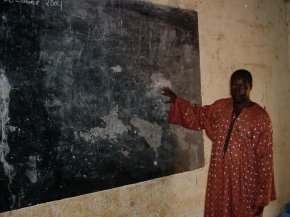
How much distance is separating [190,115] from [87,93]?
98 centimetres

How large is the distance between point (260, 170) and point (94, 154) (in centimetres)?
139

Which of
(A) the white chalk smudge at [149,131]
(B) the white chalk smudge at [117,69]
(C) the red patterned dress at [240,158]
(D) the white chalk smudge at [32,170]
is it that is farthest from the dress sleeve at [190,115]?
(D) the white chalk smudge at [32,170]

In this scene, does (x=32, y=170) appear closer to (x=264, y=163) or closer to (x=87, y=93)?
(x=87, y=93)

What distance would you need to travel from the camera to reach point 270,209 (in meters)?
3.68

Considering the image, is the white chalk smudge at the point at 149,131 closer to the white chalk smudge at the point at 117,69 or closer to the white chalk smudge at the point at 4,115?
the white chalk smudge at the point at 117,69

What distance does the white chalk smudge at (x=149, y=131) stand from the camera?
2.34 metres

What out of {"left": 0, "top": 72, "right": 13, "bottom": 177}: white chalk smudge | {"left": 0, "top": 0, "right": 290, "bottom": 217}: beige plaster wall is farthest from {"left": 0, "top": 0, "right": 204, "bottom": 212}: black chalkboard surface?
{"left": 0, "top": 0, "right": 290, "bottom": 217}: beige plaster wall

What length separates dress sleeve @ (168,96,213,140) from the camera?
2561mm

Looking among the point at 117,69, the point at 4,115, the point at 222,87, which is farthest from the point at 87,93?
the point at 222,87

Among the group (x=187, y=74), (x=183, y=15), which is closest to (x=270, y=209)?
(x=187, y=74)

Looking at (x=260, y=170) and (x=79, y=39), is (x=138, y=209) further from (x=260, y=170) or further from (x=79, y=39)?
(x=79, y=39)

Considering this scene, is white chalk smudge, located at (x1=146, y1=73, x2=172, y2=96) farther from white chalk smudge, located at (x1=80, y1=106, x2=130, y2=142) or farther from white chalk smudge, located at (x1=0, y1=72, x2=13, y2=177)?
white chalk smudge, located at (x1=0, y1=72, x2=13, y2=177)

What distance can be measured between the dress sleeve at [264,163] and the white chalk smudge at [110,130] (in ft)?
3.74

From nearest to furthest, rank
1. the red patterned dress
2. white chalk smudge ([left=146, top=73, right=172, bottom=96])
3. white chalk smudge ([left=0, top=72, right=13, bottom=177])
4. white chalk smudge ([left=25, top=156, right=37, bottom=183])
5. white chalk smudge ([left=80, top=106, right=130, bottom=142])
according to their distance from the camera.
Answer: white chalk smudge ([left=0, top=72, right=13, bottom=177]), white chalk smudge ([left=25, top=156, right=37, bottom=183]), white chalk smudge ([left=80, top=106, right=130, bottom=142]), white chalk smudge ([left=146, top=73, right=172, bottom=96]), the red patterned dress
